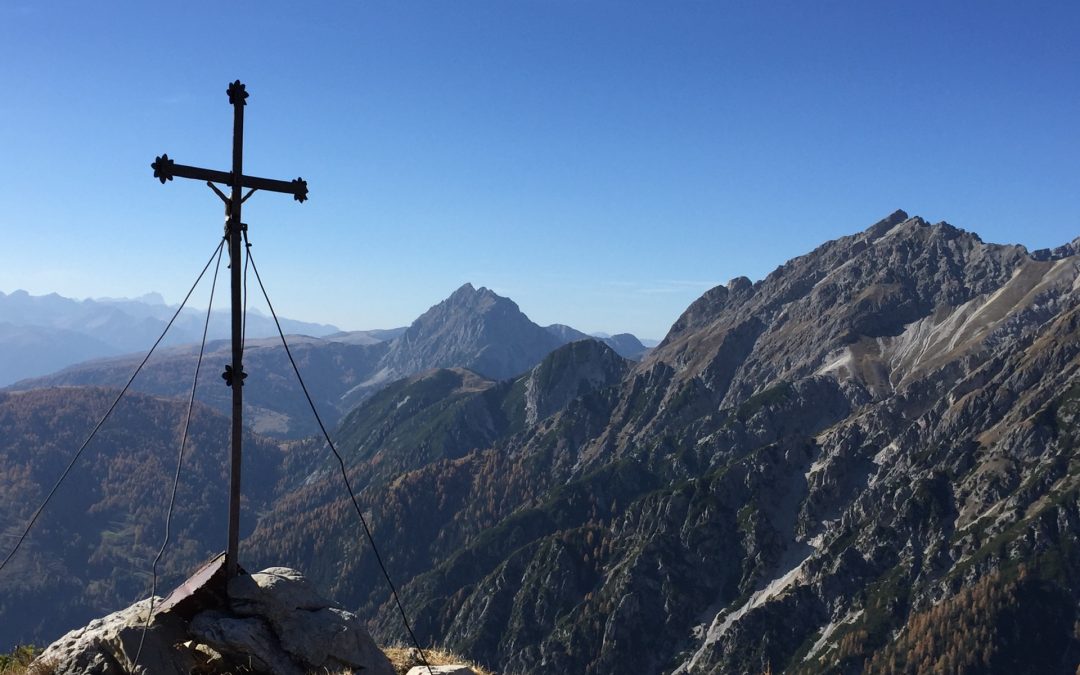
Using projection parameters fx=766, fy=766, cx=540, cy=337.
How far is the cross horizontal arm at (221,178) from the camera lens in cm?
2132

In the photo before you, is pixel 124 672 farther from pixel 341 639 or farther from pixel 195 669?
pixel 341 639

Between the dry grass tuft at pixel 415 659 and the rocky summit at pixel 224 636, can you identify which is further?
the dry grass tuft at pixel 415 659

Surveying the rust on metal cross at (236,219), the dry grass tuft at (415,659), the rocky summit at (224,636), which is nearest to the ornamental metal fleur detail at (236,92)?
the rust on metal cross at (236,219)

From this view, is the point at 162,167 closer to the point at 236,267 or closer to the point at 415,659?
the point at 236,267

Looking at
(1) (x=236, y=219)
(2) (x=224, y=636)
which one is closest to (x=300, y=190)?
(1) (x=236, y=219)

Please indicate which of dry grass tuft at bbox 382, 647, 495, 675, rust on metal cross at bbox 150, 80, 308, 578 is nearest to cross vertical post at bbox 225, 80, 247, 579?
rust on metal cross at bbox 150, 80, 308, 578

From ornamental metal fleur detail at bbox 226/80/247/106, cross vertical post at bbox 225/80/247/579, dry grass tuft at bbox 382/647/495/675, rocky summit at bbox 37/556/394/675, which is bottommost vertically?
dry grass tuft at bbox 382/647/495/675

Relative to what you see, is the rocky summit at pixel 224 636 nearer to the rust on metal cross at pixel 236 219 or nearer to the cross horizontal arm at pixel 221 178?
the rust on metal cross at pixel 236 219

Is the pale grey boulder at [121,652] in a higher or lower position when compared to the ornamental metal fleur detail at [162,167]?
lower

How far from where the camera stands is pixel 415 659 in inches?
1027

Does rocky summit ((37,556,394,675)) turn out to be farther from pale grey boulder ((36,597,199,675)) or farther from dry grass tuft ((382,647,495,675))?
dry grass tuft ((382,647,495,675))

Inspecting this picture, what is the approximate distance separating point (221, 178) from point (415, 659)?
1686cm

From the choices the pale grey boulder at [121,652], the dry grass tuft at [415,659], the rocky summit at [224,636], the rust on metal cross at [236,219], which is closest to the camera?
the pale grey boulder at [121,652]

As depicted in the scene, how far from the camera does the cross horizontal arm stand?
21.3 meters
